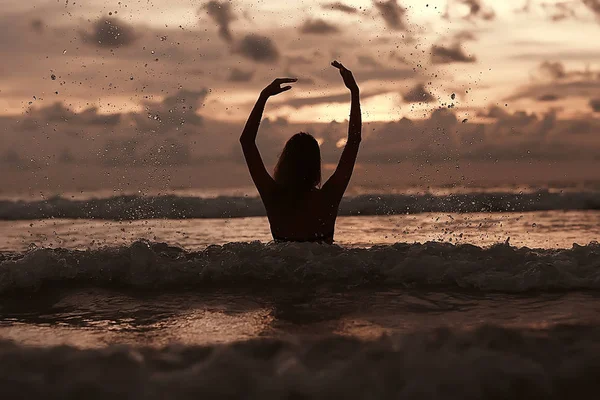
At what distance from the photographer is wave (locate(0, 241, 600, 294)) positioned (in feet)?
14.4

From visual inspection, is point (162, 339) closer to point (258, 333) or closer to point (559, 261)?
point (258, 333)

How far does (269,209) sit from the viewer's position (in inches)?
199

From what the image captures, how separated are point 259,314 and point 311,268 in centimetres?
101

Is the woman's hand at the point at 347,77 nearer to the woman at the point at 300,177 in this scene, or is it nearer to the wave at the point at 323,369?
the woman at the point at 300,177

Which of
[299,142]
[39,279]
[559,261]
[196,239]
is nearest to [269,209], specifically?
[299,142]

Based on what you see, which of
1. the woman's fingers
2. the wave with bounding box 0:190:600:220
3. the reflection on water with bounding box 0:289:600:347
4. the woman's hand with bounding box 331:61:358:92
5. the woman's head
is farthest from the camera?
the wave with bounding box 0:190:600:220

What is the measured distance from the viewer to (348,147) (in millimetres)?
5020

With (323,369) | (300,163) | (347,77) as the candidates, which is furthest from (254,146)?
(323,369)

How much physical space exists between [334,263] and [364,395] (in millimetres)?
2061

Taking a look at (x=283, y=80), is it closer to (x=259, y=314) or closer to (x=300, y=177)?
(x=300, y=177)

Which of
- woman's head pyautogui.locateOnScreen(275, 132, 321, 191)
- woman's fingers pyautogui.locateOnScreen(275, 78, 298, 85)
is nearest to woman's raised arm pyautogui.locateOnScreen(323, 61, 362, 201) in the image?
woman's head pyautogui.locateOnScreen(275, 132, 321, 191)

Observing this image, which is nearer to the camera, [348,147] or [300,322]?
[300,322]

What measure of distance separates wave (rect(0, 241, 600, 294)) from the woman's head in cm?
51

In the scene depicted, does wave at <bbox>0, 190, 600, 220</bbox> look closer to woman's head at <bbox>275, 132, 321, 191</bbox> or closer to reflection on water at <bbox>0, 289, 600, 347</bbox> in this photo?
woman's head at <bbox>275, 132, 321, 191</bbox>
